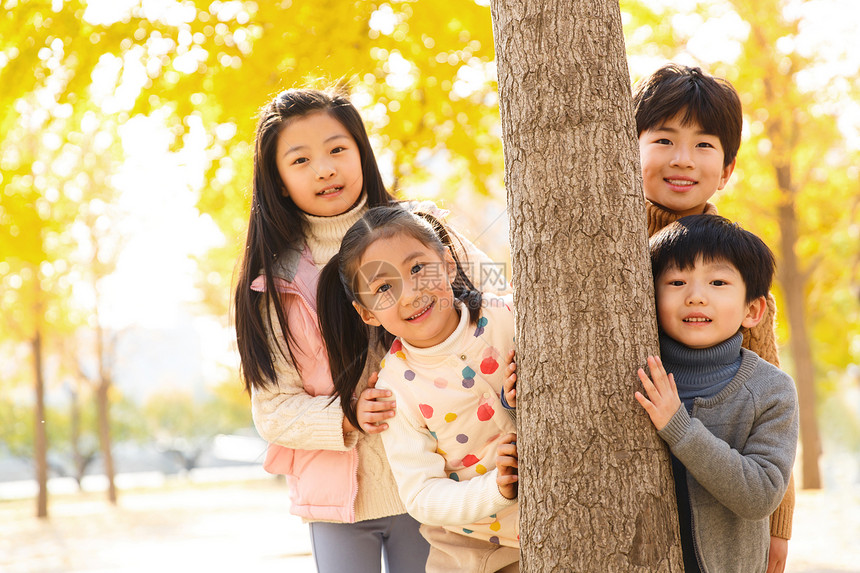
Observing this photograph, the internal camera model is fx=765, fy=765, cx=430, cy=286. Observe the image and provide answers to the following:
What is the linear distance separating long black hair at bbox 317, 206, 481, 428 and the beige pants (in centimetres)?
41

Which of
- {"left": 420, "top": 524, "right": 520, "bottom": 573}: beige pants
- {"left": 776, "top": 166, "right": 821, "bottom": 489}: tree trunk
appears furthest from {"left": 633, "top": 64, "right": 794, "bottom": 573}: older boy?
{"left": 776, "top": 166, "right": 821, "bottom": 489}: tree trunk

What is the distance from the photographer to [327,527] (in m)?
2.31

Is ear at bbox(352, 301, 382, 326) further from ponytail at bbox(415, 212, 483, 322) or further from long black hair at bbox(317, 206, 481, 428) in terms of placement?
ponytail at bbox(415, 212, 483, 322)

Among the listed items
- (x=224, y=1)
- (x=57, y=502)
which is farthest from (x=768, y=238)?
(x=57, y=502)

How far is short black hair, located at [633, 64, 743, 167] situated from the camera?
91.7 inches

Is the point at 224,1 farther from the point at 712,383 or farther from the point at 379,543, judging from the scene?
the point at 712,383

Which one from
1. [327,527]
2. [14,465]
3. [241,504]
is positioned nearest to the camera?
[327,527]

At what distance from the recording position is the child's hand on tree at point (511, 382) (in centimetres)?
187

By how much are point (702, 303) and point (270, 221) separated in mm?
1305

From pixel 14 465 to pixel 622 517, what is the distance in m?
41.5

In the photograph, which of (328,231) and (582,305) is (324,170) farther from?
(582,305)

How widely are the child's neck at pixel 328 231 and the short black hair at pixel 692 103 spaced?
925 millimetres

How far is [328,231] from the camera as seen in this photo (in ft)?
7.95

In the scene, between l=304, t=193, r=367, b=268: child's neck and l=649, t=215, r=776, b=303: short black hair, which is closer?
l=649, t=215, r=776, b=303: short black hair
